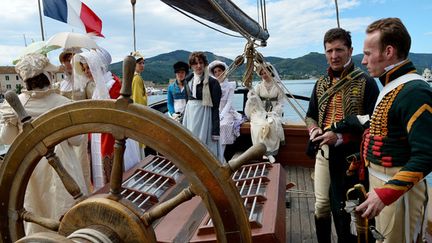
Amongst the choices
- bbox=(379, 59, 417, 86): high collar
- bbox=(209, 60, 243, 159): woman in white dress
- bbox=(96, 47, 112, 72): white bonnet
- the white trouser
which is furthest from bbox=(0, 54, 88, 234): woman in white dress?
bbox=(209, 60, 243, 159): woman in white dress

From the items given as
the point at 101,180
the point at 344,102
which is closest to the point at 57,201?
the point at 101,180

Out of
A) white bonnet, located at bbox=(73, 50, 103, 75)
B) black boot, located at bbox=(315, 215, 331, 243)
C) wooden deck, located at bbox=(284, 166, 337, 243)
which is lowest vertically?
wooden deck, located at bbox=(284, 166, 337, 243)

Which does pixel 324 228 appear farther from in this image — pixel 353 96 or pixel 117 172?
pixel 117 172

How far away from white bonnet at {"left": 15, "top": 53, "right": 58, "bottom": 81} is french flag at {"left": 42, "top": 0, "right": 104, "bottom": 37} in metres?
2.55

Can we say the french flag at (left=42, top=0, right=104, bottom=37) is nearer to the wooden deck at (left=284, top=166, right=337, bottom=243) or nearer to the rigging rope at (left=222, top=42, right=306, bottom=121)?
the rigging rope at (left=222, top=42, right=306, bottom=121)

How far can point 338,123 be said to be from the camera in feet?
6.75

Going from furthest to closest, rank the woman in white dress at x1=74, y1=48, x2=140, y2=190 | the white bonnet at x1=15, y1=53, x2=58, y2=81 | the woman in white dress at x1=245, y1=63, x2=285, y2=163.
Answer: the woman in white dress at x1=245, y1=63, x2=285, y2=163, the woman in white dress at x1=74, y1=48, x2=140, y2=190, the white bonnet at x1=15, y1=53, x2=58, y2=81

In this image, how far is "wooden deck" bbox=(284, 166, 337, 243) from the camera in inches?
107

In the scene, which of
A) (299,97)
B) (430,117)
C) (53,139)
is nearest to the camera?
(53,139)

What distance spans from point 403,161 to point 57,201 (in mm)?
2013

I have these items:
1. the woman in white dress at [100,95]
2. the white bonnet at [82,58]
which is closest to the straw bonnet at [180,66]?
the woman in white dress at [100,95]

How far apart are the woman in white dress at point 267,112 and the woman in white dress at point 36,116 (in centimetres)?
265

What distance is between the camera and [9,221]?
46.5 inches

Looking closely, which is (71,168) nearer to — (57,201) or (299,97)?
(57,201)
